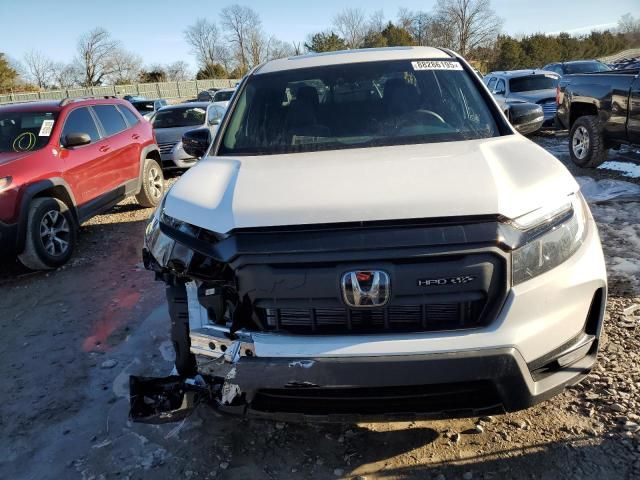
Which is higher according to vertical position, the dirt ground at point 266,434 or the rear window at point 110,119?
the rear window at point 110,119

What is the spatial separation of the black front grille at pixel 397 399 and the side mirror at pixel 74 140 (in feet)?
16.1

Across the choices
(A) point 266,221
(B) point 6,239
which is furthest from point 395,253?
(B) point 6,239

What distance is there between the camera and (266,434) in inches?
104

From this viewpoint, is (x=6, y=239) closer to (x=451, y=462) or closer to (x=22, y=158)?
Result: (x=22, y=158)

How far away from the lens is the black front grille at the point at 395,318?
1.99 m

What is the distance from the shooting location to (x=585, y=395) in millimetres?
2787

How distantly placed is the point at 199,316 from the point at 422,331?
920mm

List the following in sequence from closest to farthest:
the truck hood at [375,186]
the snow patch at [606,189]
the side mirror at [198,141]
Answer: the truck hood at [375,186] → the side mirror at [198,141] → the snow patch at [606,189]

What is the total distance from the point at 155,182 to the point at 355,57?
214 inches

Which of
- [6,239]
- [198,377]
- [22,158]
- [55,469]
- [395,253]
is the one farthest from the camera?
[22,158]

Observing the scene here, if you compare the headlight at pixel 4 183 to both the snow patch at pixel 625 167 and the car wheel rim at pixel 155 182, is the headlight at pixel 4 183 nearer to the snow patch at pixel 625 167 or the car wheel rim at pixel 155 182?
the car wheel rim at pixel 155 182

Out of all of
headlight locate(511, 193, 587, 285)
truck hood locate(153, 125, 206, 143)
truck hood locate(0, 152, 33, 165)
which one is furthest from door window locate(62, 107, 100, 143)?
headlight locate(511, 193, 587, 285)

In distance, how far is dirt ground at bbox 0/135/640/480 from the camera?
7.78 ft

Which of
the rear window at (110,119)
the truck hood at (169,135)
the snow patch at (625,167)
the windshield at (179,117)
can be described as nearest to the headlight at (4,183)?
the rear window at (110,119)
